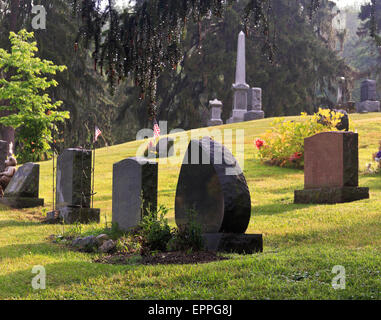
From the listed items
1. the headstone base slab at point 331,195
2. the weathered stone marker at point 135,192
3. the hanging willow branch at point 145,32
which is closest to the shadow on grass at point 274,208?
the headstone base slab at point 331,195

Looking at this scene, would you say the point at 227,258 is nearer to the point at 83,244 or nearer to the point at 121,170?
the point at 83,244

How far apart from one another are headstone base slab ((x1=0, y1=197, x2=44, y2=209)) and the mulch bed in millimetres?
7627

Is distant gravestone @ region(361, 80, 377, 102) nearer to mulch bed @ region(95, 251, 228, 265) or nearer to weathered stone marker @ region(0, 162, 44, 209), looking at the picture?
weathered stone marker @ region(0, 162, 44, 209)

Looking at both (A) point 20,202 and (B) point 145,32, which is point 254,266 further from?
(A) point 20,202

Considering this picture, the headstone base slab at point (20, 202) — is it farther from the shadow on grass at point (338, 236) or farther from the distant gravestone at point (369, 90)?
the distant gravestone at point (369, 90)

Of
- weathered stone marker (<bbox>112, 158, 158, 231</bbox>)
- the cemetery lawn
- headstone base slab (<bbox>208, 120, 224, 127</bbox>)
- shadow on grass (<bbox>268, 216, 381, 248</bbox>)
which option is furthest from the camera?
headstone base slab (<bbox>208, 120, 224, 127</bbox>)

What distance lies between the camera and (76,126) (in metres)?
32.4

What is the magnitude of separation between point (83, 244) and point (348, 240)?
13.9 feet

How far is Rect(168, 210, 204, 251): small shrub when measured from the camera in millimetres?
7066

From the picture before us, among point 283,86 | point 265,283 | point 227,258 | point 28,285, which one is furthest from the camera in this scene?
point 283,86

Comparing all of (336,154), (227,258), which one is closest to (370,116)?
(336,154)

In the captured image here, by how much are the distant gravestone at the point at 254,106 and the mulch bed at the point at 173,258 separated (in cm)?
2851

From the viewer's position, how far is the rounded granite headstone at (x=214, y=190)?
6.94m

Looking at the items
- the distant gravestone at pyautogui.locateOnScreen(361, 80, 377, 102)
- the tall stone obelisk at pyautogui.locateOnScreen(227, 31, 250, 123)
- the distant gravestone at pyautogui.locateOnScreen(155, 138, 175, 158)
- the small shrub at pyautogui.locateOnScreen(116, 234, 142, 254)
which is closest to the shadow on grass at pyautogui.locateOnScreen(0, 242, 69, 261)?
the small shrub at pyautogui.locateOnScreen(116, 234, 142, 254)
